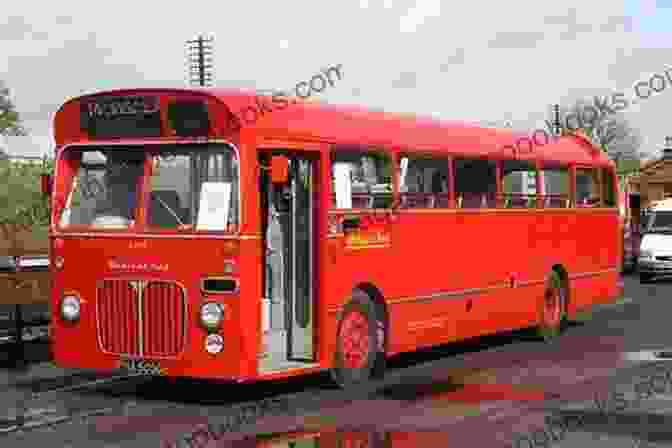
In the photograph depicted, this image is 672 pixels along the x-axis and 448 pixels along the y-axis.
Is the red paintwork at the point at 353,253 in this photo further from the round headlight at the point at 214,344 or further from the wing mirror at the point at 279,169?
the wing mirror at the point at 279,169

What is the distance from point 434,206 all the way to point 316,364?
3.37 meters

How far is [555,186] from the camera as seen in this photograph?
62.3ft

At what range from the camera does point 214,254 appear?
1184cm

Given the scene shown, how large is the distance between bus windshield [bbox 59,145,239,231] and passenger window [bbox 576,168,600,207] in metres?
9.18

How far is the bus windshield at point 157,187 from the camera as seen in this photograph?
39.2 feet

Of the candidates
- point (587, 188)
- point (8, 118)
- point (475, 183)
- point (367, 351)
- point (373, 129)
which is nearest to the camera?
point (367, 351)

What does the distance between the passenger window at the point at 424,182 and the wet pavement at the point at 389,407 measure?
204 centimetres

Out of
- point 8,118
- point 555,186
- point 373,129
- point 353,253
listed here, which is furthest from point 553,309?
point 8,118

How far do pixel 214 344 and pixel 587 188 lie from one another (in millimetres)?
10121

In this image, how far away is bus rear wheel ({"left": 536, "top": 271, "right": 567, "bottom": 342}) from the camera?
1858cm

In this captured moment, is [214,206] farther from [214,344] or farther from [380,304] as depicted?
[380,304]

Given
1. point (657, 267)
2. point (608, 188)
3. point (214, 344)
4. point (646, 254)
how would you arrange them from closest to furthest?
point (214, 344) < point (608, 188) < point (657, 267) < point (646, 254)

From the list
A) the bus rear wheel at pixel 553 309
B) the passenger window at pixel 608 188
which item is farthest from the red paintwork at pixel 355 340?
the passenger window at pixel 608 188

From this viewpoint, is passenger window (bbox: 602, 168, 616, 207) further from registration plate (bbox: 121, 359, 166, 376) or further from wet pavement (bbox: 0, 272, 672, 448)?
registration plate (bbox: 121, 359, 166, 376)
